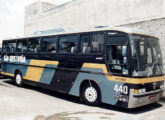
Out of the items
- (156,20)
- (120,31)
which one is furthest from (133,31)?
(156,20)

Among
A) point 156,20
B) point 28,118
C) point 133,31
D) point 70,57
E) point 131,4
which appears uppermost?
point 131,4

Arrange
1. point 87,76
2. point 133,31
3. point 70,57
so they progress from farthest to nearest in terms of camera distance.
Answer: point 70,57 < point 87,76 < point 133,31

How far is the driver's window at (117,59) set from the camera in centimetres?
709

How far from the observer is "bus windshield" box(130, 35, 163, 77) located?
277 inches

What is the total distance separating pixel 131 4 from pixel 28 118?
898 cm

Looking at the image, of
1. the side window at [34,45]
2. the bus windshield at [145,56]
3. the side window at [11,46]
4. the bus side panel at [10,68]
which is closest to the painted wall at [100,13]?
the side window at [34,45]

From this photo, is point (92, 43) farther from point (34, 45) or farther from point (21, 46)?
point (21, 46)

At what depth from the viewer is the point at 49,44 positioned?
1030 centimetres

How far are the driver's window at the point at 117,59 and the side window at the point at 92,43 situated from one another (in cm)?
48

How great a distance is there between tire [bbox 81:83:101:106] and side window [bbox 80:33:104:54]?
1.32m

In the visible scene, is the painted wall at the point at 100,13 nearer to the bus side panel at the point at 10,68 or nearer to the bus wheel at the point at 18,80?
the bus side panel at the point at 10,68

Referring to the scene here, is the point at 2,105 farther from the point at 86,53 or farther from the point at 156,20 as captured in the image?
the point at 156,20

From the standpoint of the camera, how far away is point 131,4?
12.5 meters

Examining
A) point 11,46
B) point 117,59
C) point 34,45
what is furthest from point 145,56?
point 11,46
